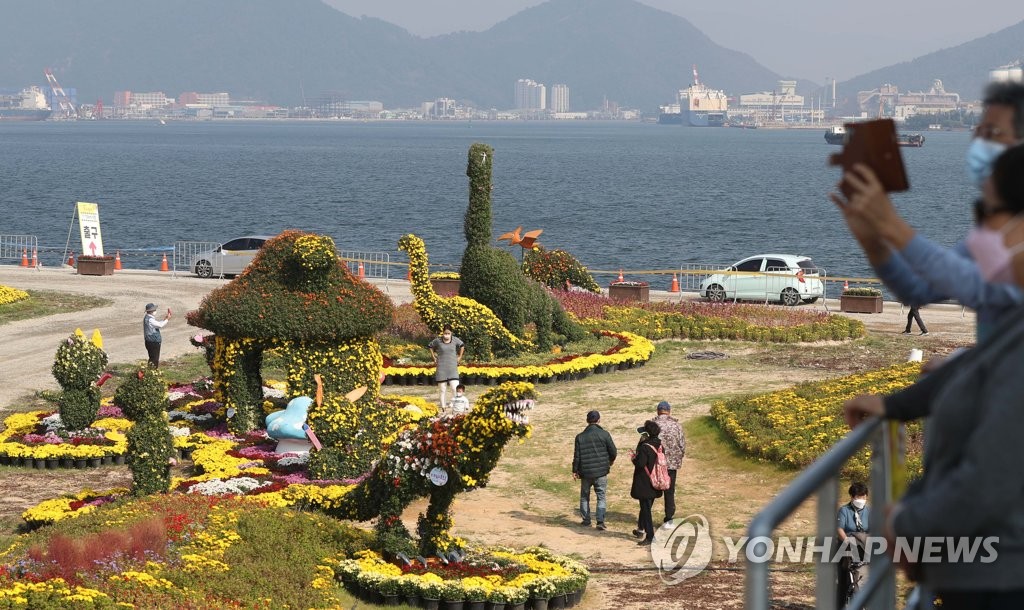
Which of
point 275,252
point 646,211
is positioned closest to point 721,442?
point 275,252

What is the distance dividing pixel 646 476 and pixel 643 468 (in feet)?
0.33

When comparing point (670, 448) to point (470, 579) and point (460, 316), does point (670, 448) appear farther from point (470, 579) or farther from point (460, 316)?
point (460, 316)

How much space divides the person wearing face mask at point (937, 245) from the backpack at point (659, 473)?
36.6 feet

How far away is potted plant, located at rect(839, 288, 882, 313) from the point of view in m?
34.1

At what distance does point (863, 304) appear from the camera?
112 feet

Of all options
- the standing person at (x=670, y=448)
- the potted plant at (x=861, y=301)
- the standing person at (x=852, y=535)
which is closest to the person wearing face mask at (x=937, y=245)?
the standing person at (x=852, y=535)

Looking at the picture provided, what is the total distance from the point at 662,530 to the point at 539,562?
2.33 m

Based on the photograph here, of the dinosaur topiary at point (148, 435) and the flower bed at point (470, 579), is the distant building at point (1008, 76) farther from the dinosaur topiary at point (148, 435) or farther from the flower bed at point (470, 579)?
the dinosaur topiary at point (148, 435)

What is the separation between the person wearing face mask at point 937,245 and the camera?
3.61m

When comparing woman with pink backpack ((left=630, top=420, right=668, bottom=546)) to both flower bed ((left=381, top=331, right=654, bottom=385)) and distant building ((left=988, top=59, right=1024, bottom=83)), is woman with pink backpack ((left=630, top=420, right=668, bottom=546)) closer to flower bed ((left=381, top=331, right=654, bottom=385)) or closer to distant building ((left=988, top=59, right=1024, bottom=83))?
flower bed ((left=381, top=331, right=654, bottom=385))

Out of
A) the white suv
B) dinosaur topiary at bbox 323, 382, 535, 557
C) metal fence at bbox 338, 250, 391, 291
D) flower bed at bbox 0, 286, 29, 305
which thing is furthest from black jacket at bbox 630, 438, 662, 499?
flower bed at bbox 0, 286, 29, 305

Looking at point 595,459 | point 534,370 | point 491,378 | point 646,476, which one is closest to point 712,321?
point 534,370

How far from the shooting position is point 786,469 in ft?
58.1

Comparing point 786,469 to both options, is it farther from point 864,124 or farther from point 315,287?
point 864,124
